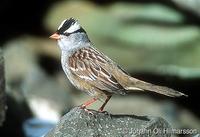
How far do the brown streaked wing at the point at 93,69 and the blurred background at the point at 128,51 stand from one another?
3427 mm

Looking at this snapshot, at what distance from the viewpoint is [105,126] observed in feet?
21.0

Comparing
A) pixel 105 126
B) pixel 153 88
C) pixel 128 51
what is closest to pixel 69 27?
pixel 153 88

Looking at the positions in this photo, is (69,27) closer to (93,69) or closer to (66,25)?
(66,25)

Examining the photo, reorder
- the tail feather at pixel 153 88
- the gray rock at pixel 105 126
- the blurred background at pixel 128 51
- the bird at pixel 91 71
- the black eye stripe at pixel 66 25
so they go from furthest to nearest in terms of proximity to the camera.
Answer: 1. the blurred background at pixel 128 51
2. the black eye stripe at pixel 66 25
3. the bird at pixel 91 71
4. the tail feather at pixel 153 88
5. the gray rock at pixel 105 126

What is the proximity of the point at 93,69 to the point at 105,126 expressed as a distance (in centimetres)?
77

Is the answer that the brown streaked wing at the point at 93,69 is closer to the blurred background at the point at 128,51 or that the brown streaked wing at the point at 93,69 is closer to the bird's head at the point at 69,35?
the bird's head at the point at 69,35

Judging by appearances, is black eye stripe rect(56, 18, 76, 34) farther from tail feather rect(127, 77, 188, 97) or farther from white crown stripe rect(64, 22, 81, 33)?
tail feather rect(127, 77, 188, 97)

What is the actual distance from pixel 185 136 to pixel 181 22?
245 cm

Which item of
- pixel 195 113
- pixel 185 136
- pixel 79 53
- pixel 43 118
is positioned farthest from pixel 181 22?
pixel 79 53

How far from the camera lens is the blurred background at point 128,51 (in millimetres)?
11523

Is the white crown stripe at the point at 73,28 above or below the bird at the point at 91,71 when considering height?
above

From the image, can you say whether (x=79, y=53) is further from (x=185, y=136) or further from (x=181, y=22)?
(x=181, y=22)

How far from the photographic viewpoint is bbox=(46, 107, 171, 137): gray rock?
20.5ft

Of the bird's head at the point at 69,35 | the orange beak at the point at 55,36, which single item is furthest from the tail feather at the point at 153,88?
the orange beak at the point at 55,36
